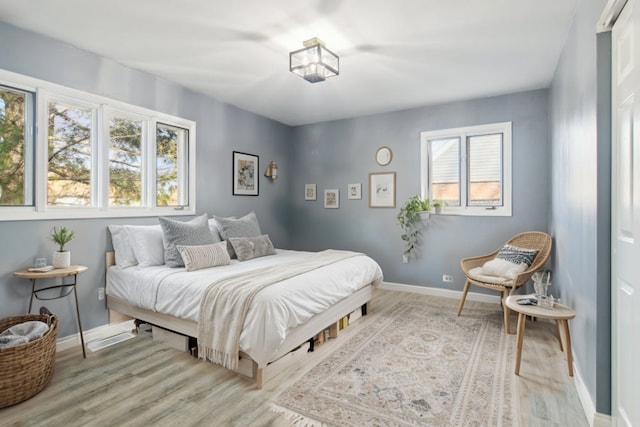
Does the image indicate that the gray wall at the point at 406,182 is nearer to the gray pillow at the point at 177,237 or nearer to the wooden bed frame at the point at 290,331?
the wooden bed frame at the point at 290,331

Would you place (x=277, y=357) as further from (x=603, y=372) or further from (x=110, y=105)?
(x=110, y=105)

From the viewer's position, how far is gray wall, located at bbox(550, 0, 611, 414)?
1.77 metres

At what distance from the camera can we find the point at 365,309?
12.6 ft

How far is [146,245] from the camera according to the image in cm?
328

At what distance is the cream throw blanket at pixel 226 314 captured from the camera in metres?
2.34

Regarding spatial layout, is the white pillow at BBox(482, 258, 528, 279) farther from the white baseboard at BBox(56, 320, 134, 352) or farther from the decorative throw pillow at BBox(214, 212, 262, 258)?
the white baseboard at BBox(56, 320, 134, 352)

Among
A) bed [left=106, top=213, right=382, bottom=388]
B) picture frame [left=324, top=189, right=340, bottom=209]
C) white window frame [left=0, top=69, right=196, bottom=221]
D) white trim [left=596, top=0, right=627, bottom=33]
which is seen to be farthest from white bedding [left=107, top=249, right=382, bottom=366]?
white trim [left=596, top=0, right=627, bottom=33]

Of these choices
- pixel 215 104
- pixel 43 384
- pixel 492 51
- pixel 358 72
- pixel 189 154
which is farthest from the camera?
pixel 215 104

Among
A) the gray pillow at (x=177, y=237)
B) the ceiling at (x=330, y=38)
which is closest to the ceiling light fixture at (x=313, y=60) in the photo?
the ceiling at (x=330, y=38)

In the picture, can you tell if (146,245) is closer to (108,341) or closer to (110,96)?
(108,341)

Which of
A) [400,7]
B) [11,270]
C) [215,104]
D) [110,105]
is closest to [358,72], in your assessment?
[400,7]

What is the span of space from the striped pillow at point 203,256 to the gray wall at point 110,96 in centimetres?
82

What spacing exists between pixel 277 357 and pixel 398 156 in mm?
3454

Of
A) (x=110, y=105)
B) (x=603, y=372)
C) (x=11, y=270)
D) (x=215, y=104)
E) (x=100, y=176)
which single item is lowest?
(x=603, y=372)
